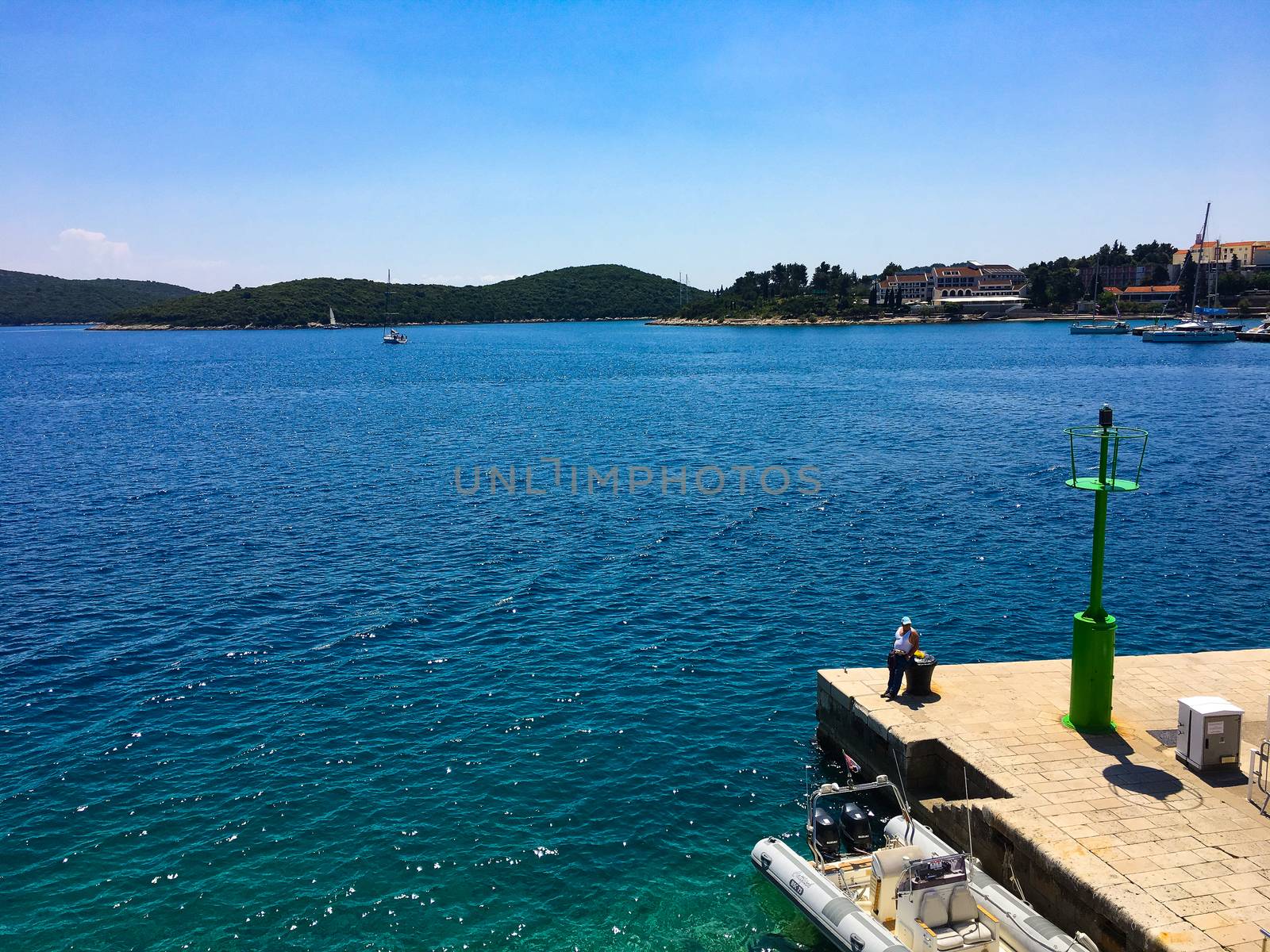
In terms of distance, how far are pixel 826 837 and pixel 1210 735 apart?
617cm

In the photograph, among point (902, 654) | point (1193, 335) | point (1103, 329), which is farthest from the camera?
point (1103, 329)

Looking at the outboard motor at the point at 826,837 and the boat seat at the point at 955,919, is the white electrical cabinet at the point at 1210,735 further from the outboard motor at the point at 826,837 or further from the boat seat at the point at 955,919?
the outboard motor at the point at 826,837

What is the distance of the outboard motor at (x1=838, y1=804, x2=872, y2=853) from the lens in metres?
14.3

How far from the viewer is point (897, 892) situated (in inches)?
460

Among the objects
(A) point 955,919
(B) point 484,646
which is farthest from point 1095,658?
(B) point 484,646

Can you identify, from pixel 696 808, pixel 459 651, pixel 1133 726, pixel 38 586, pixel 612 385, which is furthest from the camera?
pixel 612 385

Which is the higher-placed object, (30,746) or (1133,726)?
(1133,726)

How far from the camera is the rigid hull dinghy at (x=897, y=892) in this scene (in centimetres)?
1106

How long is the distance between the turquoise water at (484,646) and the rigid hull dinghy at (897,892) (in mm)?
1142

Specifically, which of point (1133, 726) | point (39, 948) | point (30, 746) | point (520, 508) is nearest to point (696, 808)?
point (1133, 726)

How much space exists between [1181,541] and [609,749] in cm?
2538

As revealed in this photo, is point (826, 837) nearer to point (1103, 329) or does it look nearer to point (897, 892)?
point (897, 892)

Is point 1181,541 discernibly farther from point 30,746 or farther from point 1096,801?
point 30,746

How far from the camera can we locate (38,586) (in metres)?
29.0
